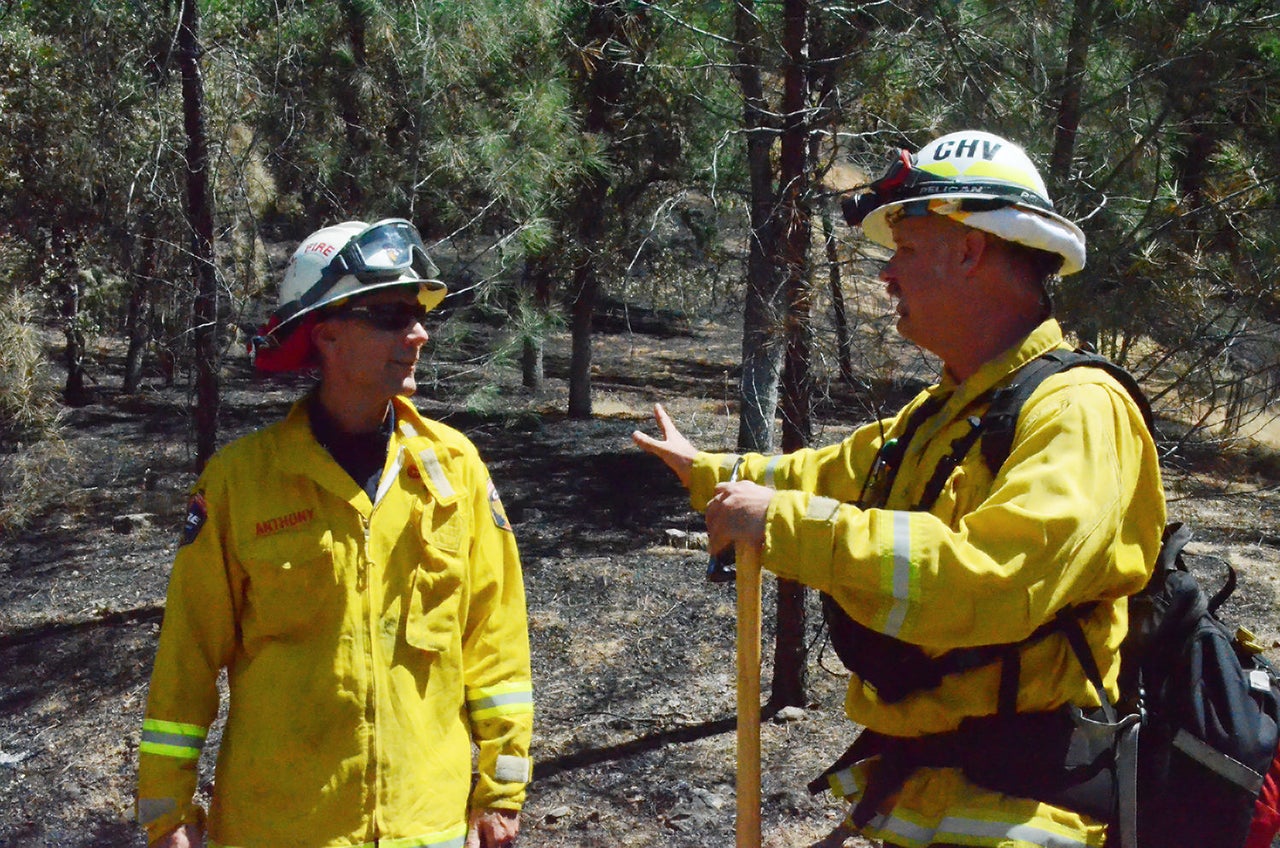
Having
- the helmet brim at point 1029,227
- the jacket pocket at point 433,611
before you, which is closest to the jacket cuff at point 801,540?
the helmet brim at point 1029,227

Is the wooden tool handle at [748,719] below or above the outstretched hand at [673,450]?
below

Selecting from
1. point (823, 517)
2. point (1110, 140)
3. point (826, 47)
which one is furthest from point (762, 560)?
point (1110, 140)

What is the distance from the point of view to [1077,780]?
6.79 ft

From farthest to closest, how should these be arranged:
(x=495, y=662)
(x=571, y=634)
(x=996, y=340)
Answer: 1. (x=571, y=634)
2. (x=495, y=662)
3. (x=996, y=340)

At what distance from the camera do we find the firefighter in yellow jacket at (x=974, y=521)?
184 centimetres

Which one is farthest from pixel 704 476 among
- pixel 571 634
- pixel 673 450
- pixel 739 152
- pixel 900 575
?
pixel 739 152

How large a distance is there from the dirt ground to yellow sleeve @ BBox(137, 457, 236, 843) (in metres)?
1.33

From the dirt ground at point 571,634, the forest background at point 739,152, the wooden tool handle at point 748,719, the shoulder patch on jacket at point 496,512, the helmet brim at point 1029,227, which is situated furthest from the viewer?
the forest background at point 739,152

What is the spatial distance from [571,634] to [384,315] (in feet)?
12.9

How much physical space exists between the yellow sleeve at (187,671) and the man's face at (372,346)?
360 mm

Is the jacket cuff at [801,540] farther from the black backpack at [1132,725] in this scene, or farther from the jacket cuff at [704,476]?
the jacket cuff at [704,476]

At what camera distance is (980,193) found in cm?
215

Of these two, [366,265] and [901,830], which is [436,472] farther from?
[901,830]

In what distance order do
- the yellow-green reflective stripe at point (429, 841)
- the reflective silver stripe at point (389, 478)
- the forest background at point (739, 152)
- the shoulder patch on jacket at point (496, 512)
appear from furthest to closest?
the forest background at point (739, 152)
the shoulder patch on jacket at point (496, 512)
the reflective silver stripe at point (389, 478)
the yellow-green reflective stripe at point (429, 841)
